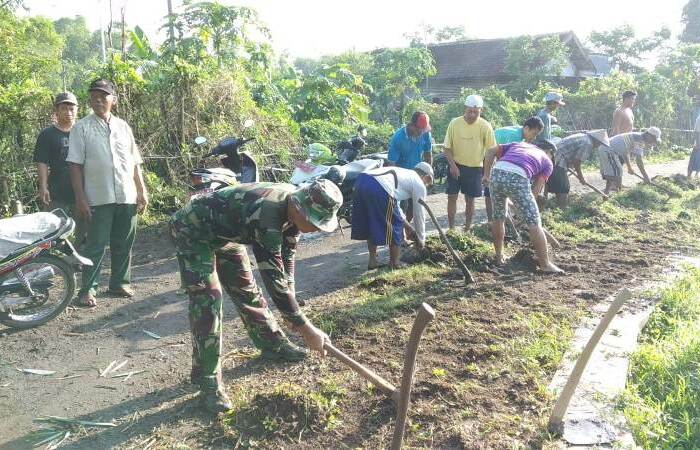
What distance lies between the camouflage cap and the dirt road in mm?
1403

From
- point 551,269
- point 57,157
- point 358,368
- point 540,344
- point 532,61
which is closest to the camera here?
point 358,368

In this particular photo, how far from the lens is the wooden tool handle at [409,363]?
2338 millimetres

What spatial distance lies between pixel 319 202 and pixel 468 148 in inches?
178

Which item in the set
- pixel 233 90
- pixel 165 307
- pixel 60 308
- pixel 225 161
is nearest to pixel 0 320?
pixel 60 308

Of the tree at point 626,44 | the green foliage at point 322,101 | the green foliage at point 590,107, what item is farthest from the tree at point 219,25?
the tree at point 626,44

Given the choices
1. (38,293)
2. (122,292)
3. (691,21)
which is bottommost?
(122,292)

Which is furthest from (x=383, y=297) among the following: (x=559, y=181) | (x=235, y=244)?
(x=559, y=181)

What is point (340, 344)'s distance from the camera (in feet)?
13.4

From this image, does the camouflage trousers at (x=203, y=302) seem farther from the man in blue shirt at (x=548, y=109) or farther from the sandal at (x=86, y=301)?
the man in blue shirt at (x=548, y=109)

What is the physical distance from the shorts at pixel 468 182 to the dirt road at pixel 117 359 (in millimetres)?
2047

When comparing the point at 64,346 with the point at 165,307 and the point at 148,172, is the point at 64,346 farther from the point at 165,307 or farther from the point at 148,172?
the point at 148,172

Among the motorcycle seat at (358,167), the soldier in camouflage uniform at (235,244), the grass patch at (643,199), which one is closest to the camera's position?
the soldier in camouflage uniform at (235,244)

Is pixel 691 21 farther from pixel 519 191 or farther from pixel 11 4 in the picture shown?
pixel 519 191

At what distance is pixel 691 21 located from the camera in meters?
42.9
